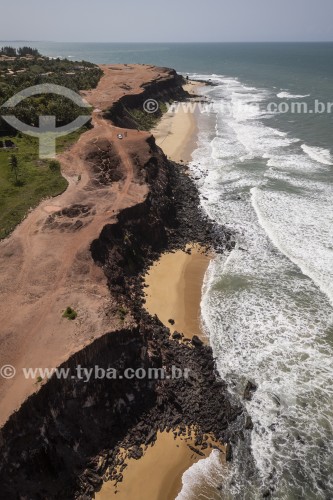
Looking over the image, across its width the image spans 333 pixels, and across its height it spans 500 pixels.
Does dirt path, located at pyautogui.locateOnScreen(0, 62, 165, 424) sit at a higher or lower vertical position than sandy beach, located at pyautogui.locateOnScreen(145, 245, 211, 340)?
higher

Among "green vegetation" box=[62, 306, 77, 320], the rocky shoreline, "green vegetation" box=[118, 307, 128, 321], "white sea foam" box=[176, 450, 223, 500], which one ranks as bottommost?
"white sea foam" box=[176, 450, 223, 500]

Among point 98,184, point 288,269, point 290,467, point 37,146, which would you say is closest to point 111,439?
point 290,467

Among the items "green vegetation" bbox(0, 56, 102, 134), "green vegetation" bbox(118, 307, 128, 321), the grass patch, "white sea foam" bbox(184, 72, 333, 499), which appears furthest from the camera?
"green vegetation" bbox(0, 56, 102, 134)

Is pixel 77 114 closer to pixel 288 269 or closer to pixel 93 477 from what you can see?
pixel 288 269

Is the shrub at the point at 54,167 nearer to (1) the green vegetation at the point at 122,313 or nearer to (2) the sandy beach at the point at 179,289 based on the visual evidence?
(2) the sandy beach at the point at 179,289

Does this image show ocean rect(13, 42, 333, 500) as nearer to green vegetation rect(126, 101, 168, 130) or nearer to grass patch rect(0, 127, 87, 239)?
green vegetation rect(126, 101, 168, 130)

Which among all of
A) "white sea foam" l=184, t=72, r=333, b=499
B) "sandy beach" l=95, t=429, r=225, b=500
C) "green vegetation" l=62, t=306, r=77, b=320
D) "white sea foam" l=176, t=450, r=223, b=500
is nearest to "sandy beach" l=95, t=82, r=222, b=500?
"sandy beach" l=95, t=429, r=225, b=500
